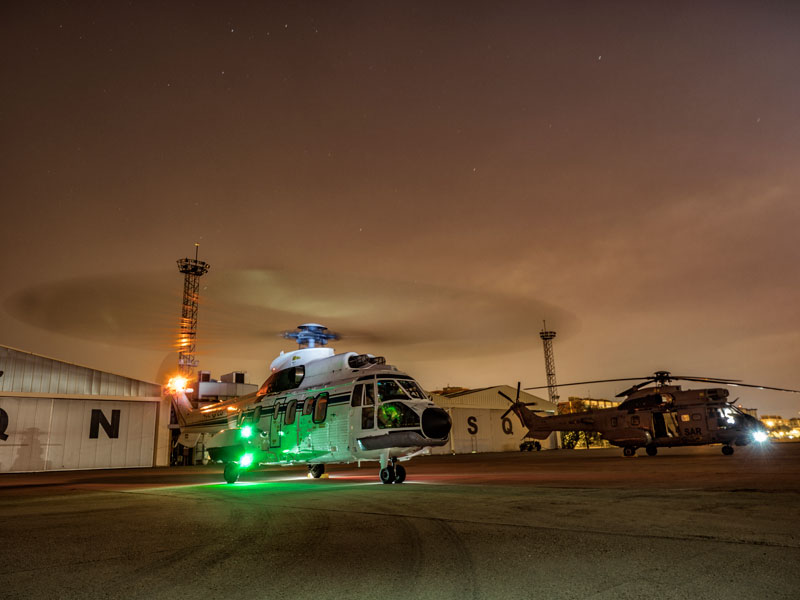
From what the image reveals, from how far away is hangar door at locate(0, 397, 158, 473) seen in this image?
97.6 ft

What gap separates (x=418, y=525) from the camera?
6516 millimetres

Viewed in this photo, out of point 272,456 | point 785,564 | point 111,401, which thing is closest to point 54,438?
point 111,401

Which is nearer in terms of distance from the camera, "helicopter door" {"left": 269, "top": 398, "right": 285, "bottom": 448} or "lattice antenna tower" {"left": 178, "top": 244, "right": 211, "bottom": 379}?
"helicopter door" {"left": 269, "top": 398, "right": 285, "bottom": 448}

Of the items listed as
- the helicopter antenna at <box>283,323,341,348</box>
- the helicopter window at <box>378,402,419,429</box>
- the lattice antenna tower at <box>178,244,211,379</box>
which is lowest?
the helicopter window at <box>378,402,419,429</box>

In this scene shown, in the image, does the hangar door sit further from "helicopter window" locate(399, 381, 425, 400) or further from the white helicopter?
"helicopter window" locate(399, 381, 425, 400)

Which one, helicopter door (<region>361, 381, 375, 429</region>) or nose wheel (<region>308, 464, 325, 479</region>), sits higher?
helicopter door (<region>361, 381, 375, 429</region>)

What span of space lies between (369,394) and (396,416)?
101 centimetres

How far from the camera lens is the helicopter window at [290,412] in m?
16.5

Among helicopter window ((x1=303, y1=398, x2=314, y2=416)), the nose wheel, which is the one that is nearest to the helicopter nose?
helicopter window ((x1=303, y1=398, x2=314, y2=416))

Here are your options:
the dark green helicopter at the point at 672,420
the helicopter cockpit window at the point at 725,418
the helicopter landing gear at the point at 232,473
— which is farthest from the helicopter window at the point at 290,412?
the helicopter cockpit window at the point at 725,418

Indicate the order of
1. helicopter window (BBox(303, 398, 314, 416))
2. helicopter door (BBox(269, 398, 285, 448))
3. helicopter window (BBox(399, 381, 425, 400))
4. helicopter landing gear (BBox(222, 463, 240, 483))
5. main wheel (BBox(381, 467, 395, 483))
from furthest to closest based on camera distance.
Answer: helicopter door (BBox(269, 398, 285, 448)), helicopter landing gear (BBox(222, 463, 240, 483)), helicopter window (BBox(303, 398, 314, 416)), helicopter window (BBox(399, 381, 425, 400)), main wheel (BBox(381, 467, 395, 483))

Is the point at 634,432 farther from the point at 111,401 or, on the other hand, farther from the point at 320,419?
the point at 111,401

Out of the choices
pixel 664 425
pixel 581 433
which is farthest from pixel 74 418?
pixel 581 433

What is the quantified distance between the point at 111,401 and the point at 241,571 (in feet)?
111
